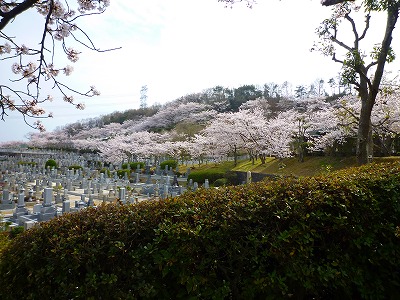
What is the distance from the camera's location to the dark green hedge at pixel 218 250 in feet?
7.56

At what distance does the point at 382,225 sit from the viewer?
3.01 m

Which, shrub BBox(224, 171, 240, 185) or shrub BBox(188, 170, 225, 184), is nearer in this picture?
shrub BBox(224, 171, 240, 185)

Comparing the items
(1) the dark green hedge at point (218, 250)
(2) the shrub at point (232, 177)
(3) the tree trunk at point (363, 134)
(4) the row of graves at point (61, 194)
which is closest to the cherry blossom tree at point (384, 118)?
(2) the shrub at point (232, 177)

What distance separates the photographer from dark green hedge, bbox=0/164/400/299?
230 cm

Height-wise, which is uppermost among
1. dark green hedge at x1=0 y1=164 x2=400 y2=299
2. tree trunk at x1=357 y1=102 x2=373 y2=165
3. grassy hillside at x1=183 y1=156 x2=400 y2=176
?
tree trunk at x1=357 y1=102 x2=373 y2=165

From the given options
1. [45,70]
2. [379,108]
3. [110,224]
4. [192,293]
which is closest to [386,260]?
[192,293]

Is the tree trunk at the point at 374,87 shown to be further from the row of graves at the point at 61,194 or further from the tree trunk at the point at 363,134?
the row of graves at the point at 61,194

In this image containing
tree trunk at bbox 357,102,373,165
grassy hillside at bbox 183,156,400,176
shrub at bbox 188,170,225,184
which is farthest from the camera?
shrub at bbox 188,170,225,184

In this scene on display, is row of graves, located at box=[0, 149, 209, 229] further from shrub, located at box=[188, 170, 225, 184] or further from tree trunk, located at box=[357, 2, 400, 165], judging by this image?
tree trunk, located at box=[357, 2, 400, 165]

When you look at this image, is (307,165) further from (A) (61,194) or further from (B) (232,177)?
(A) (61,194)

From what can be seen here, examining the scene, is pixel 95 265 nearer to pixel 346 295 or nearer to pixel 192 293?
pixel 192 293

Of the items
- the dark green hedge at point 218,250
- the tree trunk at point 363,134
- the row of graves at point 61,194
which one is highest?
the tree trunk at point 363,134

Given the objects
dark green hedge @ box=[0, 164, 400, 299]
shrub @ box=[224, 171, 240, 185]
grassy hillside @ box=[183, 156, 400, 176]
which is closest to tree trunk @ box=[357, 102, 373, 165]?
dark green hedge @ box=[0, 164, 400, 299]

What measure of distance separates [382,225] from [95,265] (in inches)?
117
